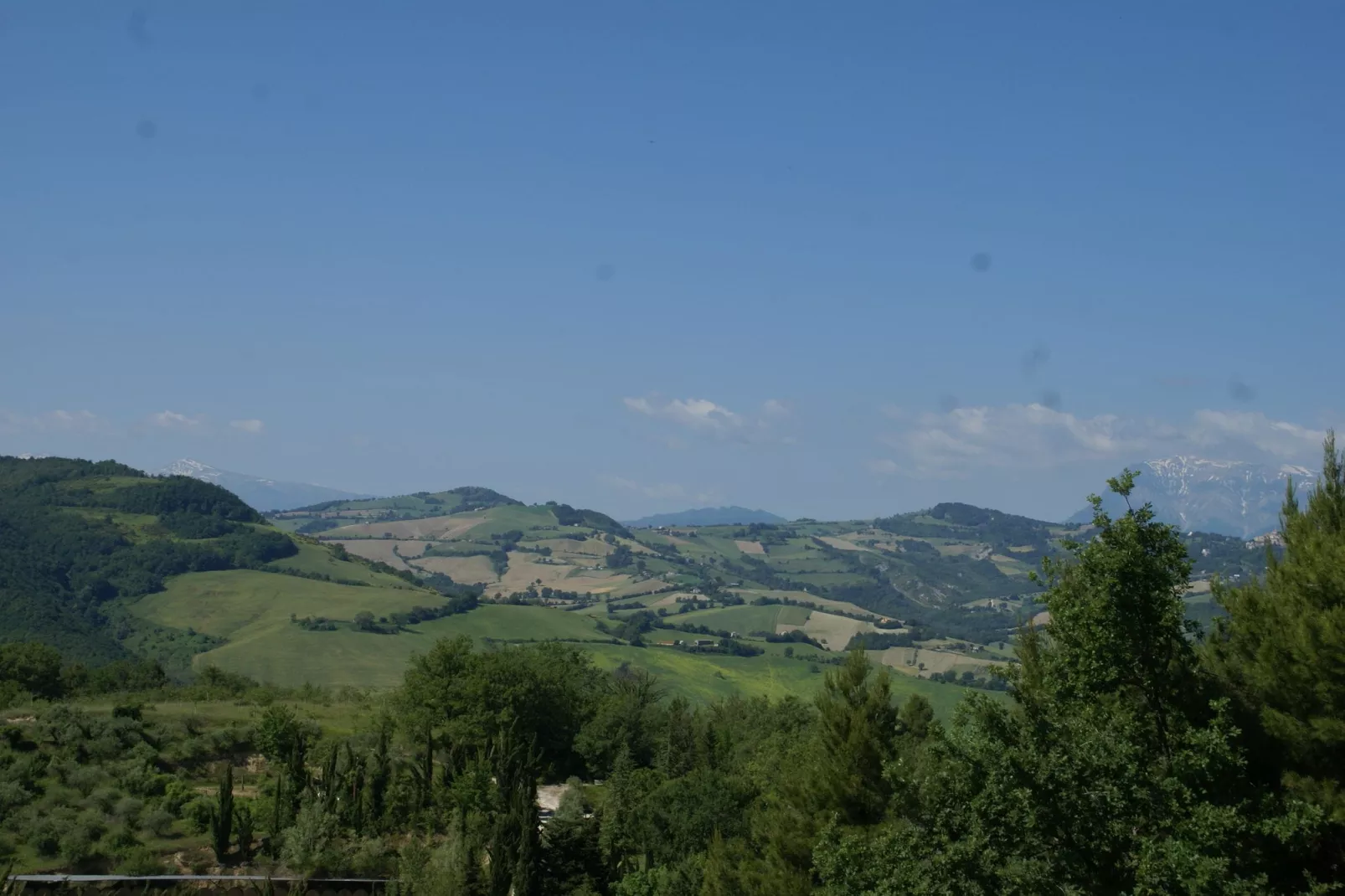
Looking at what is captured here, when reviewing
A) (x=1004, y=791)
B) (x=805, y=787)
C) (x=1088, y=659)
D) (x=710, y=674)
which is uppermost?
(x=1088, y=659)

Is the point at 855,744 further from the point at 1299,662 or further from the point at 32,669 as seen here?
the point at 32,669

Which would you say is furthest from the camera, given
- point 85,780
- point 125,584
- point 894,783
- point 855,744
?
point 125,584

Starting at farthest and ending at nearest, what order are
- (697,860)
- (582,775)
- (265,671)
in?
(265,671) < (582,775) < (697,860)

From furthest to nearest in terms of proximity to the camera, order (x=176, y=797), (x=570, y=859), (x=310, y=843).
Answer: (x=176, y=797)
(x=570, y=859)
(x=310, y=843)

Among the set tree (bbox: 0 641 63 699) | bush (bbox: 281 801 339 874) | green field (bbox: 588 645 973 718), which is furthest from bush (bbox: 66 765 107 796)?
green field (bbox: 588 645 973 718)

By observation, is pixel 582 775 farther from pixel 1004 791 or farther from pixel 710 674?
pixel 710 674

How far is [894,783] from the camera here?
23.5 m

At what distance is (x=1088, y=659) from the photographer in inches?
791

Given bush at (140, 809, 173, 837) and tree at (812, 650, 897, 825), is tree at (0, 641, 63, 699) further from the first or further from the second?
tree at (812, 650, 897, 825)

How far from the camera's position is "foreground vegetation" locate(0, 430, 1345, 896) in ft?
59.6

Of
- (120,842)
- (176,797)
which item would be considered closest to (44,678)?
(176,797)

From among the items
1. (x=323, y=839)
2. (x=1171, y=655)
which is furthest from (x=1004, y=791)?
(x=323, y=839)

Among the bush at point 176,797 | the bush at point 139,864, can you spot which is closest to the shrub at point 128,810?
the bush at point 176,797

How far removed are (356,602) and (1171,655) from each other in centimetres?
15605
